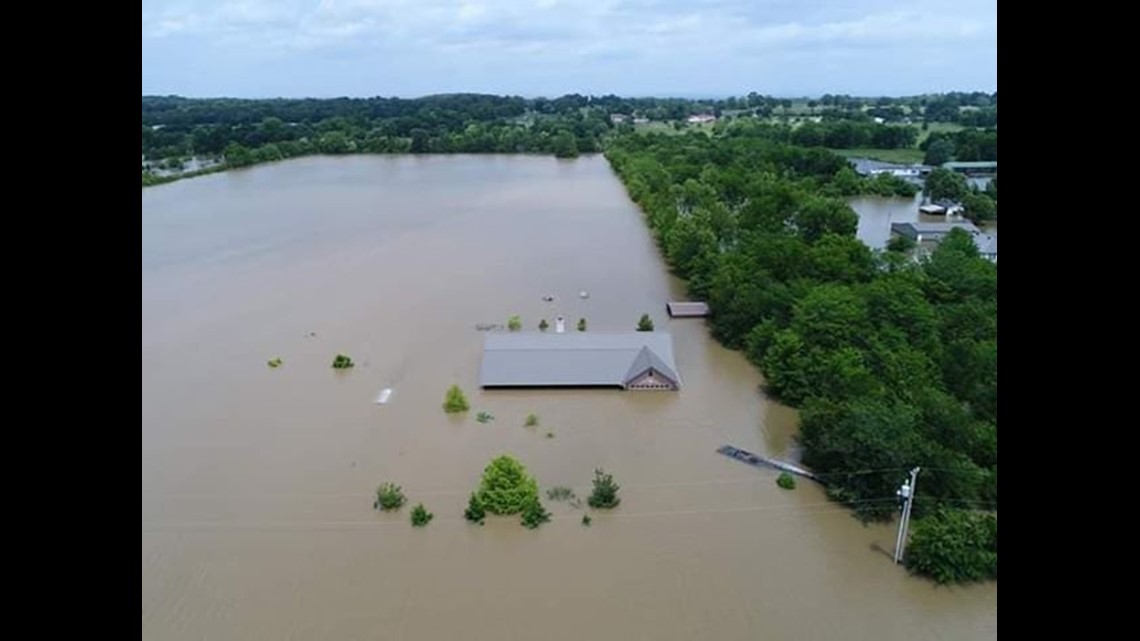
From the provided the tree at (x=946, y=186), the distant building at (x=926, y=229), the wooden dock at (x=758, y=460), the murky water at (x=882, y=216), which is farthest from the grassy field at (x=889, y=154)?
the wooden dock at (x=758, y=460)

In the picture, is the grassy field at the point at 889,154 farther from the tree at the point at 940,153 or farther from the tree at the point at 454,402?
the tree at the point at 454,402

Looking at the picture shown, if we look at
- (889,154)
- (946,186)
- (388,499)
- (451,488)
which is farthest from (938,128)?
(388,499)

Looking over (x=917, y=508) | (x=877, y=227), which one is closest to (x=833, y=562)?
(x=917, y=508)

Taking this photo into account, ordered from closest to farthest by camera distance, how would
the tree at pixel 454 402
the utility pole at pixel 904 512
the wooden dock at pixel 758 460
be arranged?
the utility pole at pixel 904 512
the wooden dock at pixel 758 460
the tree at pixel 454 402

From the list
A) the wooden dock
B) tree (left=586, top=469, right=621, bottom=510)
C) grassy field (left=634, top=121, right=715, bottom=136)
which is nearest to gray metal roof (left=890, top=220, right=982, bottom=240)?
the wooden dock

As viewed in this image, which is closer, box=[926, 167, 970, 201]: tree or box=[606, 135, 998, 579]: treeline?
box=[606, 135, 998, 579]: treeline

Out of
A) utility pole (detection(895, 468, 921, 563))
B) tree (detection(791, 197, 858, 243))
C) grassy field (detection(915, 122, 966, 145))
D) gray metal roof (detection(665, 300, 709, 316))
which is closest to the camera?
utility pole (detection(895, 468, 921, 563))

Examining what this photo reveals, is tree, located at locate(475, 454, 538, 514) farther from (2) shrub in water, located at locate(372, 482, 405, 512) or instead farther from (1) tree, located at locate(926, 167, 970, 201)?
(1) tree, located at locate(926, 167, 970, 201)
